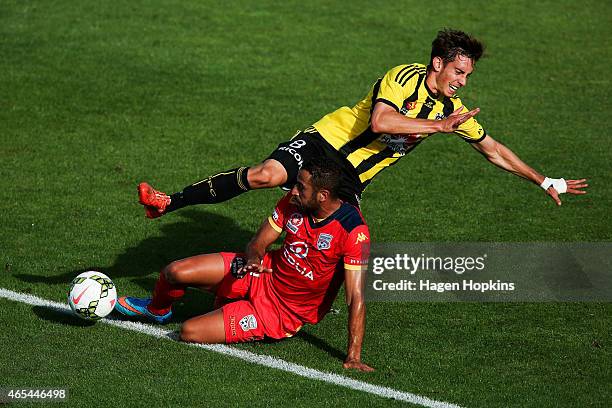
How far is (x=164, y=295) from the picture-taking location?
9.46 metres

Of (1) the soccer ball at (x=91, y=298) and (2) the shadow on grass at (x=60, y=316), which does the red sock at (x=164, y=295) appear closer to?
(1) the soccer ball at (x=91, y=298)

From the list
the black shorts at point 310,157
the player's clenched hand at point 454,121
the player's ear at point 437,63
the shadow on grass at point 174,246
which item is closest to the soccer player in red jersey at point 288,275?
the black shorts at point 310,157

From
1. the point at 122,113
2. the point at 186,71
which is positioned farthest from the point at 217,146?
the point at 186,71

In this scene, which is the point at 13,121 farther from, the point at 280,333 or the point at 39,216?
the point at 280,333

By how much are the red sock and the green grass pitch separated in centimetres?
40

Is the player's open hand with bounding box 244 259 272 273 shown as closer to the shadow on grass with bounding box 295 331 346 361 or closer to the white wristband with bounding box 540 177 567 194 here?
the shadow on grass with bounding box 295 331 346 361

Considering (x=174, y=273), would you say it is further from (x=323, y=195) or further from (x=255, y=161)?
(x=255, y=161)

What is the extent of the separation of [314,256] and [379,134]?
6.05 ft

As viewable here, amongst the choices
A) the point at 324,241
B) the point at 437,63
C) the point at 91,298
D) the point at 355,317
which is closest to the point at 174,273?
the point at 91,298

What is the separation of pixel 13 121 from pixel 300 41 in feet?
17.8

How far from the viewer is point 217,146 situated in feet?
48.0

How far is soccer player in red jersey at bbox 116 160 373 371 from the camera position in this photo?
8648 millimetres

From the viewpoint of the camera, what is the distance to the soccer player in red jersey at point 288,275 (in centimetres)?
865

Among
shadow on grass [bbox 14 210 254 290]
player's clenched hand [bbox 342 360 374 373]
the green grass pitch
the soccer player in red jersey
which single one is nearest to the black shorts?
the soccer player in red jersey
